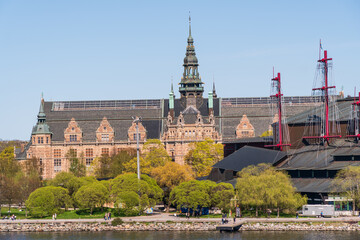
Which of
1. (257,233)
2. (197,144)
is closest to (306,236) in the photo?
(257,233)

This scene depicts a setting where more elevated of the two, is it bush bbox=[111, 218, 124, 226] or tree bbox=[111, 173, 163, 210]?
tree bbox=[111, 173, 163, 210]

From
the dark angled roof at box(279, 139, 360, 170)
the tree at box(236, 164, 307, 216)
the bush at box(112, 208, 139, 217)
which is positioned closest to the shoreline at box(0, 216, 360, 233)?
the bush at box(112, 208, 139, 217)

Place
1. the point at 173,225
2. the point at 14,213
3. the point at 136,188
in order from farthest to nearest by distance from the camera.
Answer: the point at 14,213, the point at 136,188, the point at 173,225

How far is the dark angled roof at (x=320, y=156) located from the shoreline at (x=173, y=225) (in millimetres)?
A: 18214

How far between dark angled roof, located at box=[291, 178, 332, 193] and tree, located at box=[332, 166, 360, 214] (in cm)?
176

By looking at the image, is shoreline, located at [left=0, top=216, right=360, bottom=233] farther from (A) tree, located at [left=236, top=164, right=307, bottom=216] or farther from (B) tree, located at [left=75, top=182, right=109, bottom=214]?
(B) tree, located at [left=75, top=182, right=109, bottom=214]

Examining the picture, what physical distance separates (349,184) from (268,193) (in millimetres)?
11486

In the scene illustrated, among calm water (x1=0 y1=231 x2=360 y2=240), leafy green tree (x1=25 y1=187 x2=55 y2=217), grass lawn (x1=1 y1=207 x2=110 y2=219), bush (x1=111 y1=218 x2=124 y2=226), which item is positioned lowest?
calm water (x1=0 y1=231 x2=360 y2=240)

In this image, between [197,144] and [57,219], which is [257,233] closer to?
[57,219]

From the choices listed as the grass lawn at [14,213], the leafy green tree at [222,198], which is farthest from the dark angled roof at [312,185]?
the grass lawn at [14,213]

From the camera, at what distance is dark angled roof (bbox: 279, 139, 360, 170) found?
136000mm

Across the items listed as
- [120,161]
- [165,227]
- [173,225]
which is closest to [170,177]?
[173,225]

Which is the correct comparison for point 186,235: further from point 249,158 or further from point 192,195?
point 249,158

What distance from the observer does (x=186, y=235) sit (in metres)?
115
